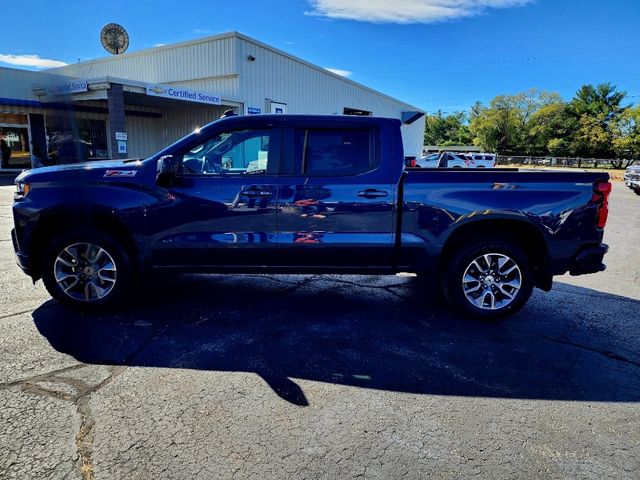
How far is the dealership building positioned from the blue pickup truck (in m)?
12.1

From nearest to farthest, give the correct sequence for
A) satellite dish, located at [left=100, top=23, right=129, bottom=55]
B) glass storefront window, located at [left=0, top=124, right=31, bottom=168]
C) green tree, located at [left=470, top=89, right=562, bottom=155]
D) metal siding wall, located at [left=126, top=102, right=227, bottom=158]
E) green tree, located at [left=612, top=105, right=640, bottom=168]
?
1. glass storefront window, located at [left=0, top=124, right=31, bottom=168]
2. metal siding wall, located at [left=126, top=102, right=227, bottom=158]
3. satellite dish, located at [left=100, top=23, right=129, bottom=55]
4. green tree, located at [left=612, top=105, right=640, bottom=168]
5. green tree, located at [left=470, top=89, right=562, bottom=155]

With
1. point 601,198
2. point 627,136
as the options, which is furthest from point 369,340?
point 627,136

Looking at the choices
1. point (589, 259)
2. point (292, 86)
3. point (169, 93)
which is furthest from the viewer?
point (292, 86)

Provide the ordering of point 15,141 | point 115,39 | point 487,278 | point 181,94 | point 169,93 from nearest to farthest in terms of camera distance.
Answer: point 487,278 < point 169,93 < point 181,94 < point 15,141 < point 115,39

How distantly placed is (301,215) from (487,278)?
6.68ft

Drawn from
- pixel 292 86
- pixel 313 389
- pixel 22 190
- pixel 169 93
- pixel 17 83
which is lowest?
pixel 313 389

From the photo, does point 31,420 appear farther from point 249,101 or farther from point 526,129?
point 526,129

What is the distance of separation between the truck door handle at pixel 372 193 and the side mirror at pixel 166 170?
1.83 metres

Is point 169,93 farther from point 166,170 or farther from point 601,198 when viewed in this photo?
point 601,198

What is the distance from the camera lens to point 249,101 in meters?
20.3

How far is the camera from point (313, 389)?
3133 millimetres

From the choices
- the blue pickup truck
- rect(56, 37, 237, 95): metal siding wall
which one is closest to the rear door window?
the blue pickup truck

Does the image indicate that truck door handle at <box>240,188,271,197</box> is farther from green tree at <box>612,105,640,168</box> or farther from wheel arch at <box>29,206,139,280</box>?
green tree at <box>612,105,640,168</box>

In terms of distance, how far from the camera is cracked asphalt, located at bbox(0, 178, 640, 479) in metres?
2.41
